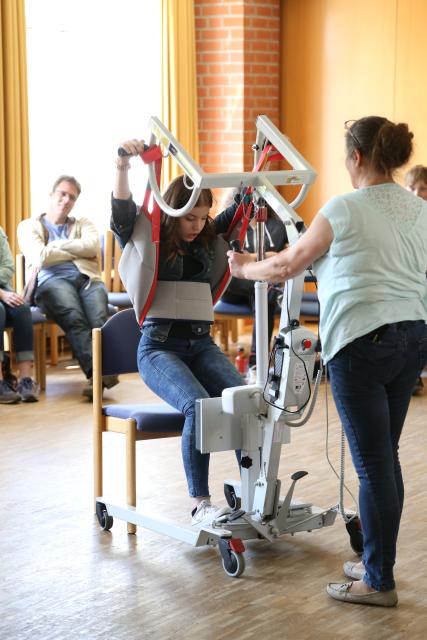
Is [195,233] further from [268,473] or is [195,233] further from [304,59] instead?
[304,59]

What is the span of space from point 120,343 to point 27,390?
2.02 meters

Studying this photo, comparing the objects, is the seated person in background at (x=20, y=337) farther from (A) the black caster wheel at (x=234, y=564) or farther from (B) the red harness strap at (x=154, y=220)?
(A) the black caster wheel at (x=234, y=564)

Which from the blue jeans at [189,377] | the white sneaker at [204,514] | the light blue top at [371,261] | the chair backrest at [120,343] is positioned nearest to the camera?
the light blue top at [371,261]

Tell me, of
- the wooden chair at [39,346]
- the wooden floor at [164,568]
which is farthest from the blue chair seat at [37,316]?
the wooden floor at [164,568]

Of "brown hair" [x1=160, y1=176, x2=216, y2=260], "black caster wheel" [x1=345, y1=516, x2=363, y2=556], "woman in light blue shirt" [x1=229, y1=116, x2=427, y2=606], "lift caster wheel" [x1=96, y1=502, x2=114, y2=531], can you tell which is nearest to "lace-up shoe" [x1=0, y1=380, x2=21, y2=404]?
"lift caster wheel" [x1=96, y1=502, x2=114, y2=531]

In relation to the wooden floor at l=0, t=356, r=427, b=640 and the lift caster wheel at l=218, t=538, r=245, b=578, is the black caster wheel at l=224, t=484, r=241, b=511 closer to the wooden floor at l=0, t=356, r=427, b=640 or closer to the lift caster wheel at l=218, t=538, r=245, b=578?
the wooden floor at l=0, t=356, r=427, b=640

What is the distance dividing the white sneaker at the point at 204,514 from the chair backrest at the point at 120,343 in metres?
0.58

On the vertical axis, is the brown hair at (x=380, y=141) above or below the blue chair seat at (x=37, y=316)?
above

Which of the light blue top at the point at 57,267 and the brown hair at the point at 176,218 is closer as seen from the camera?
the brown hair at the point at 176,218

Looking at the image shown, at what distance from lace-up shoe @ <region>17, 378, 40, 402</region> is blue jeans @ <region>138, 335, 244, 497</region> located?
6.89 feet

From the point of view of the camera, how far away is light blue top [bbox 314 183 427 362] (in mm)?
2430

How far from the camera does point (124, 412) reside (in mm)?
3260

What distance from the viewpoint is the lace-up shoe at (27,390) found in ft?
17.3

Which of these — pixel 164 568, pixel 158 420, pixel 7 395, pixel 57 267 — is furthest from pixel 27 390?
pixel 164 568
